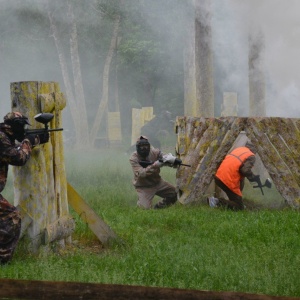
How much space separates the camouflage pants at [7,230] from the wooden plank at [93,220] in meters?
1.33

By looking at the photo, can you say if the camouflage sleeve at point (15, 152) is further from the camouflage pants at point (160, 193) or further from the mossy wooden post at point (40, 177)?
the camouflage pants at point (160, 193)

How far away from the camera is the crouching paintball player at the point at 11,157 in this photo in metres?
7.98

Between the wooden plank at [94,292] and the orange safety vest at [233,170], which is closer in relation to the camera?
the wooden plank at [94,292]

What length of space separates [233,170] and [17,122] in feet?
17.8

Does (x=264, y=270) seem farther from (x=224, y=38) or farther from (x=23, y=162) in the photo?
(x=224, y=38)

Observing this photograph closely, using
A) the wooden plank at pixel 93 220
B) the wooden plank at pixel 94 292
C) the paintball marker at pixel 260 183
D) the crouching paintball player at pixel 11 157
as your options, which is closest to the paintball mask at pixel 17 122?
the crouching paintball player at pixel 11 157

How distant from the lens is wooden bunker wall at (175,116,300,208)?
12188 mm

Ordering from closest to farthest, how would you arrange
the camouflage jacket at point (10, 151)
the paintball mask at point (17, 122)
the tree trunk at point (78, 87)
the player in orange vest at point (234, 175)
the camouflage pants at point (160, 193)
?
the camouflage jacket at point (10, 151)
the paintball mask at point (17, 122)
the player in orange vest at point (234, 175)
the camouflage pants at point (160, 193)
the tree trunk at point (78, 87)

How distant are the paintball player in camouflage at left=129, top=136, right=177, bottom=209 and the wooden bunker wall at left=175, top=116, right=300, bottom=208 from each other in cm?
48

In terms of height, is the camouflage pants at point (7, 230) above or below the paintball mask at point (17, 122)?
below

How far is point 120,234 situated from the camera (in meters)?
9.83

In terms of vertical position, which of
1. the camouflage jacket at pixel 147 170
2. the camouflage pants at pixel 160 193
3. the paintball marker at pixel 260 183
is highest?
the camouflage jacket at pixel 147 170

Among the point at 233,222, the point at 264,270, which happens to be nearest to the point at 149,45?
the point at 233,222

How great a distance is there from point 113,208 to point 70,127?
40157mm
